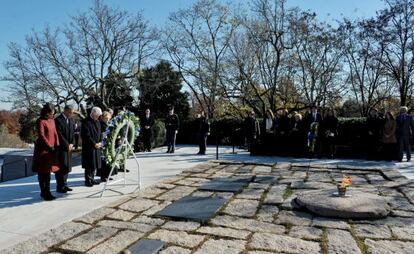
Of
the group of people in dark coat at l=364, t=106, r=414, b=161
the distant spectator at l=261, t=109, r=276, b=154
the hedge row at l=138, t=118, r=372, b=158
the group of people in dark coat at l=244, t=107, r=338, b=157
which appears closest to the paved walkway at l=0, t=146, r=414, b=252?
the group of people in dark coat at l=364, t=106, r=414, b=161

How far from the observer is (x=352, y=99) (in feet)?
84.9

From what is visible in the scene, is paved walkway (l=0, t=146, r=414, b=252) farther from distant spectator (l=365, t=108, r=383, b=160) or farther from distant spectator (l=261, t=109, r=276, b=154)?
distant spectator (l=261, t=109, r=276, b=154)

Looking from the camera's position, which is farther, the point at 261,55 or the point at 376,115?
the point at 261,55

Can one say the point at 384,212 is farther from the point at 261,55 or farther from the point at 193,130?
the point at 261,55

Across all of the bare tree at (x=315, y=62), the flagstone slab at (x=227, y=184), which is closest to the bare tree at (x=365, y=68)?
the bare tree at (x=315, y=62)

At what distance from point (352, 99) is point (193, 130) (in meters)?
12.4

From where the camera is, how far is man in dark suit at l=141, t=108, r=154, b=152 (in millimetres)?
13438

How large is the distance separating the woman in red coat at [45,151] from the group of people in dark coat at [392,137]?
29.8 ft

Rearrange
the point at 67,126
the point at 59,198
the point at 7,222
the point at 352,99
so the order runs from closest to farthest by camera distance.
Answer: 1. the point at 7,222
2. the point at 59,198
3. the point at 67,126
4. the point at 352,99

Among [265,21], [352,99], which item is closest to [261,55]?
[265,21]

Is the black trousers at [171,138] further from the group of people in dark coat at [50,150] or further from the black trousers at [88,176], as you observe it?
the group of people in dark coat at [50,150]

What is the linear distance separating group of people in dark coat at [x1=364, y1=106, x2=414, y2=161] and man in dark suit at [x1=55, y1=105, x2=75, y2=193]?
870cm

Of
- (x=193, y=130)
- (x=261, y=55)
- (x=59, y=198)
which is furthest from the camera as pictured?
(x=261, y=55)

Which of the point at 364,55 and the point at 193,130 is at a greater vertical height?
the point at 364,55
